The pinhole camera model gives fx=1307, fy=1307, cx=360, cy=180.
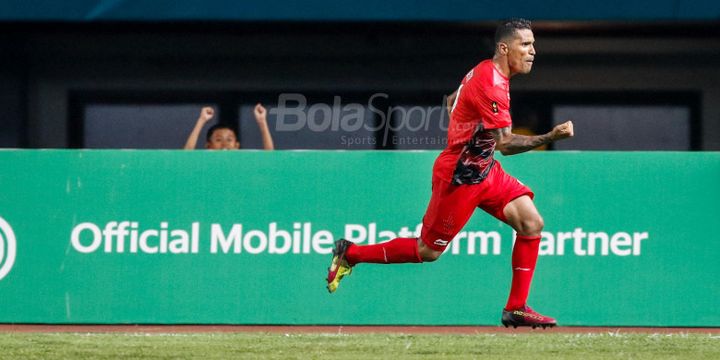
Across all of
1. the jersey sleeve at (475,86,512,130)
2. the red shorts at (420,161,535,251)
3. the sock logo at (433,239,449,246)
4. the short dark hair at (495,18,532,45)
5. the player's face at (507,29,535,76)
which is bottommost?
the sock logo at (433,239,449,246)

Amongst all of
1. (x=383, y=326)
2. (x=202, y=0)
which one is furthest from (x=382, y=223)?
(x=202, y=0)

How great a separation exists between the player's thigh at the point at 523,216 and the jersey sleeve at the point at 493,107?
55 cm

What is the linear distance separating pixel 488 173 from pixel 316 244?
1.83 m

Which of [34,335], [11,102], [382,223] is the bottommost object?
[34,335]

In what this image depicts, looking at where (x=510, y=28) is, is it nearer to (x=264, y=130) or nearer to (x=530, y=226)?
(x=530, y=226)

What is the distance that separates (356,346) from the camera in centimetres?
784

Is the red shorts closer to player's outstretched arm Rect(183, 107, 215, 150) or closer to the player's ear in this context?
the player's ear

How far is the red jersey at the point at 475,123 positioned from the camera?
724 cm

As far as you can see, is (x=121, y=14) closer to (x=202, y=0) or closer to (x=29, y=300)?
(x=202, y=0)

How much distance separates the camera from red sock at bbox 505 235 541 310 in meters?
7.70

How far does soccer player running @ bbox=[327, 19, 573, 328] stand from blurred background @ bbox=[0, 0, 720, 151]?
6.99 m

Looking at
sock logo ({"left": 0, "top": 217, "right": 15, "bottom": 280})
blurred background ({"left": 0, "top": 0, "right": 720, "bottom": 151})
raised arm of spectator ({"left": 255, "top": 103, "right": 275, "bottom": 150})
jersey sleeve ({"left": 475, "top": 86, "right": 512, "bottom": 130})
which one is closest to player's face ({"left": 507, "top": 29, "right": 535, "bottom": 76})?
jersey sleeve ({"left": 475, "top": 86, "right": 512, "bottom": 130})

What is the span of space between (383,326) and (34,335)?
91.8 inches

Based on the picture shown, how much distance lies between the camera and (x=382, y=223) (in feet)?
29.5
